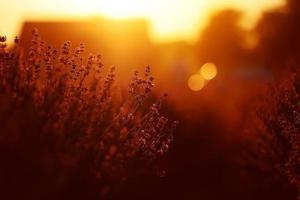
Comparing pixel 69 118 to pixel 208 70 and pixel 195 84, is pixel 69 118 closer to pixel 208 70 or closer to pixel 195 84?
pixel 195 84

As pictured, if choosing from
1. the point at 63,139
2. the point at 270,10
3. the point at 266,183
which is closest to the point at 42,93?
the point at 63,139

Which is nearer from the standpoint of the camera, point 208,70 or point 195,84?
point 195,84

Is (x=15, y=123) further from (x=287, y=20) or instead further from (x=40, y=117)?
(x=287, y=20)

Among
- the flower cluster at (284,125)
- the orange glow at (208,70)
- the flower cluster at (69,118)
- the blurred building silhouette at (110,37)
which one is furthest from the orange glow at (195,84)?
the flower cluster at (69,118)

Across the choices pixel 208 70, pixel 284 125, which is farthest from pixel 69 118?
pixel 208 70

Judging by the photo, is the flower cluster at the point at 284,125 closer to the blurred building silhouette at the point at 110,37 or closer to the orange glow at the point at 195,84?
the orange glow at the point at 195,84

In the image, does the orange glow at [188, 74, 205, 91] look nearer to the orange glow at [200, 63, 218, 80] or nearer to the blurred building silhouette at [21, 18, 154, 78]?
the orange glow at [200, 63, 218, 80]

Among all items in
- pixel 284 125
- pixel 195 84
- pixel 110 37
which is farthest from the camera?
pixel 195 84

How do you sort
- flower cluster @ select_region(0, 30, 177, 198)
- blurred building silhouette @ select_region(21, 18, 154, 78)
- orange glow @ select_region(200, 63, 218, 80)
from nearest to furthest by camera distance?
flower cluster @ select_region(0, 30, 177, 198)
blurred building silhouette @ select_region(21, 18, 154, 78)
orange glow @ select_region(200, 63, 218, 80)

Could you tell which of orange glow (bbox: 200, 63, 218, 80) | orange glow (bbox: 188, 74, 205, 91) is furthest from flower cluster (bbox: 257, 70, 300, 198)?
orange glow (bbox: 200, 63, 218, 80)
